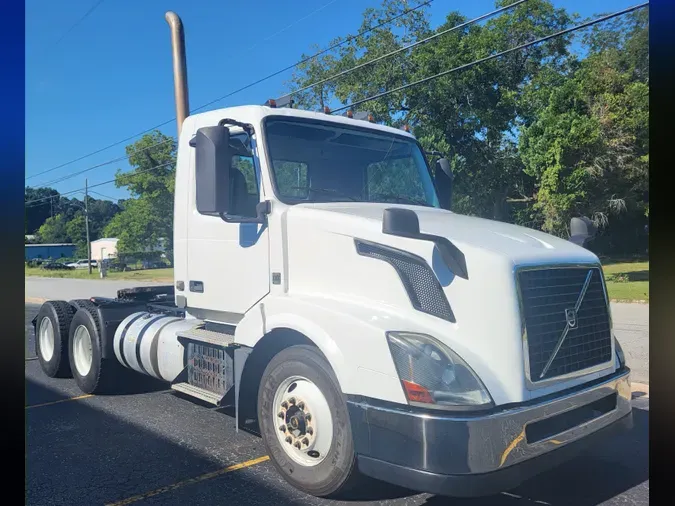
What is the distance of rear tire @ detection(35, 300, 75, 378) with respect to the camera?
7324mm

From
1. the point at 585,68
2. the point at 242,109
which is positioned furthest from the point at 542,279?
the point at 585,68

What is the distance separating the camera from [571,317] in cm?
366

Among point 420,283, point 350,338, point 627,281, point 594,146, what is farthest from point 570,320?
point 594,146

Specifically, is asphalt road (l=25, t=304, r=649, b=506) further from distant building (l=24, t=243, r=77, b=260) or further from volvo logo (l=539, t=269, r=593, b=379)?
distant building (l=24, t=243, r=77, b=260)

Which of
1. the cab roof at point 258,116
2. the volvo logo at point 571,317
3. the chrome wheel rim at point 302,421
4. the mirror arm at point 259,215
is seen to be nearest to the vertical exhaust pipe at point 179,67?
the cab roof at point 258,116

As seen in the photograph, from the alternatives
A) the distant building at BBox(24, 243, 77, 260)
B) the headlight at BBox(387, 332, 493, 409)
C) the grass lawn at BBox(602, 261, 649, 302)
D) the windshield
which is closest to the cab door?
the windshield

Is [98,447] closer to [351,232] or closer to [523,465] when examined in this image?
[351,232]

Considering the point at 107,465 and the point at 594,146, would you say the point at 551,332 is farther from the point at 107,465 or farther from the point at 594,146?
the point at 594,146

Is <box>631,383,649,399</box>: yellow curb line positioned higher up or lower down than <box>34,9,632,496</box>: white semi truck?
lower down

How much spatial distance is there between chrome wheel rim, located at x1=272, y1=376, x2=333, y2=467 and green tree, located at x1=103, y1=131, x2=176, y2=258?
29.2m

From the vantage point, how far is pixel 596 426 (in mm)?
3670
